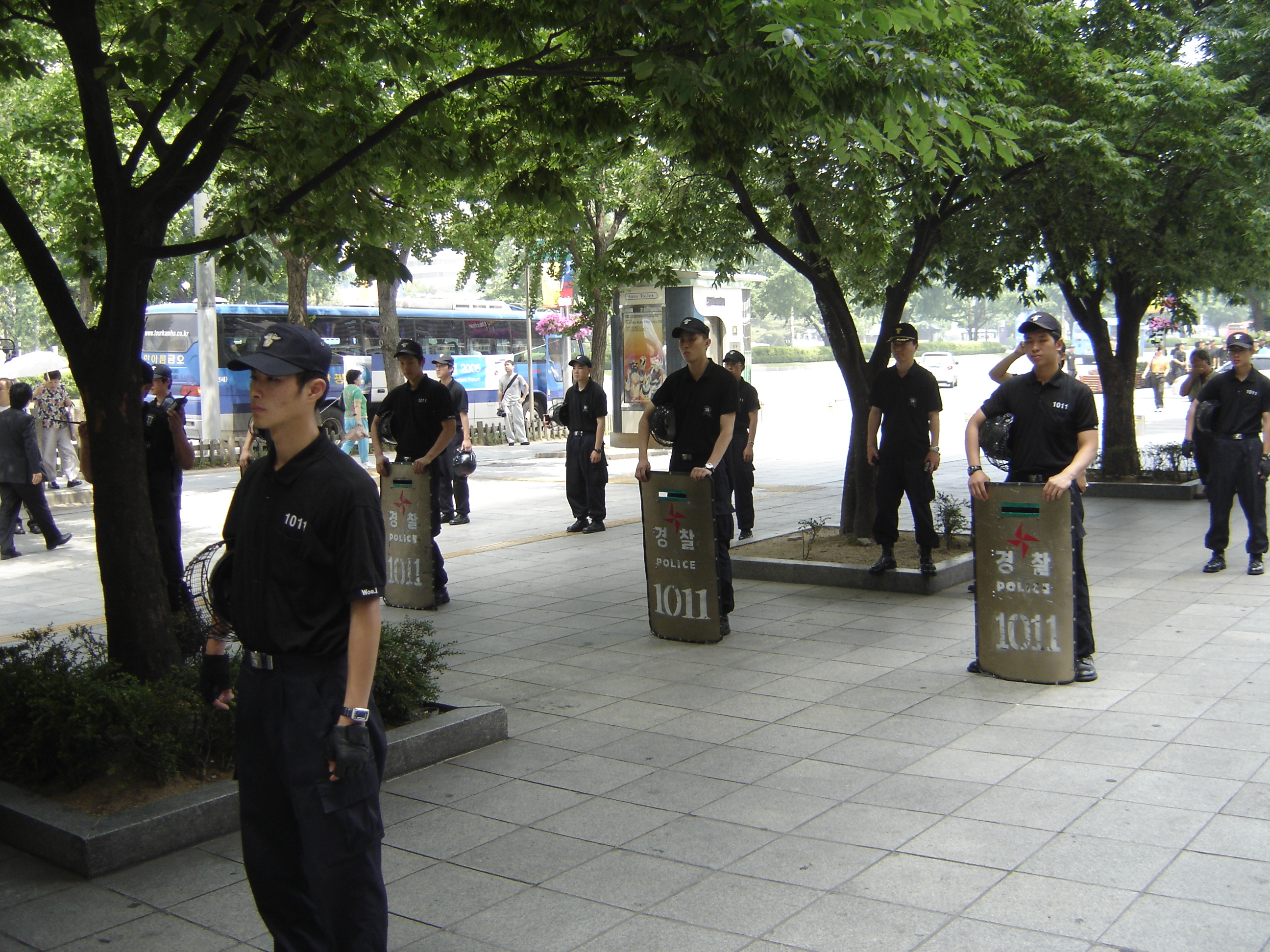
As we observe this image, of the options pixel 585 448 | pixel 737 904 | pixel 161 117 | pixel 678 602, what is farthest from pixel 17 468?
pixel 737 904

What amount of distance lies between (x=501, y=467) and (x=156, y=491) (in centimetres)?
1340

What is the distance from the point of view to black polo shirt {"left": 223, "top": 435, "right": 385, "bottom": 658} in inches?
110

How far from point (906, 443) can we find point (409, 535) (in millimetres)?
3753

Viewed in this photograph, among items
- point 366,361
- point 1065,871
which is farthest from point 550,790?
point 366,361

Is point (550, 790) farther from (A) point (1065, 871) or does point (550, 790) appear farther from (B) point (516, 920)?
(A) point (1065, 871)

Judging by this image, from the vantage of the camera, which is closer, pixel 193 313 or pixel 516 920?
pixel 516 920

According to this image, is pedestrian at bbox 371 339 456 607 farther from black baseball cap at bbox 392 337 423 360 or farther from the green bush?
the green bush

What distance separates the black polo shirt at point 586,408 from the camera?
483 inches

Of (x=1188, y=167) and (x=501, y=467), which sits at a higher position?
(x=1188, y=167)

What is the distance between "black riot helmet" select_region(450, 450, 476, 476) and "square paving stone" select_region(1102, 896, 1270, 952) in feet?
32.4

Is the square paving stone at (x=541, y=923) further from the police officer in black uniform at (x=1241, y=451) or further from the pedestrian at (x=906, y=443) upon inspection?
the police officer in black uniform at (x=1241, y=451)

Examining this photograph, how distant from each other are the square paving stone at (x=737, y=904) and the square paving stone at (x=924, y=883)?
191 mm

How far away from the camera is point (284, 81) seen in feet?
26.7

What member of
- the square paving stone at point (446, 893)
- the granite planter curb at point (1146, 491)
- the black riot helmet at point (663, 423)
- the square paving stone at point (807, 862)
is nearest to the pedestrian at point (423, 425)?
the black riot helmet at point (663, 423)
